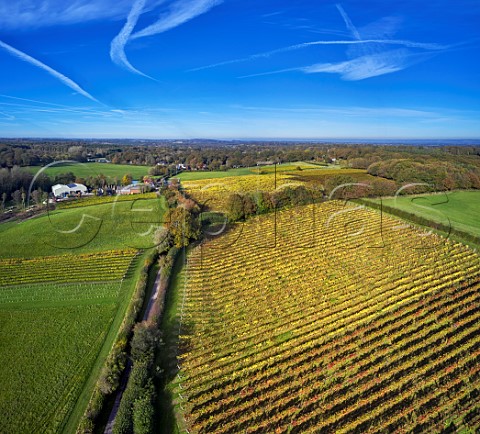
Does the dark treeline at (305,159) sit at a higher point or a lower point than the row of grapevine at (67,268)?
higher

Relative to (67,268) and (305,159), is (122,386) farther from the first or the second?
(305,159)

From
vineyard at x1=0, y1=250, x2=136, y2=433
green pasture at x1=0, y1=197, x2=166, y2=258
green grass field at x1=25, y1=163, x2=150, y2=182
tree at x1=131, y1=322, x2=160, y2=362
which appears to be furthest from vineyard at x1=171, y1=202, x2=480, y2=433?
green grass field at x1=25, y1=163, x2=150, y2=182

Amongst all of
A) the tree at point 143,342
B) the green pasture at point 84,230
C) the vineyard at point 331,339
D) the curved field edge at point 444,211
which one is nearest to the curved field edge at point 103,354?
the tree at point 143,342

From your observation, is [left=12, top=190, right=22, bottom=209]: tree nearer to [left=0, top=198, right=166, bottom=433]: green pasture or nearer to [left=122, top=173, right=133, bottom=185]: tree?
[left=0, top=198, right=166, bottom=433]: green pasture

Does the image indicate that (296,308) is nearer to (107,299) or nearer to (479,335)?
(479,335)

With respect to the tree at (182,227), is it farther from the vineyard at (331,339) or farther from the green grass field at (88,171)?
the green grass field at (88,171)

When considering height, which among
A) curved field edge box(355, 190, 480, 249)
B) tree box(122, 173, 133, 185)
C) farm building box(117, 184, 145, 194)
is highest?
tree box(122, 173, 133, 185)

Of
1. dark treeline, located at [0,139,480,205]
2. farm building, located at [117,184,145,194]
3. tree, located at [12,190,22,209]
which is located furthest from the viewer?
farm building, located at [117,184,145,194]
